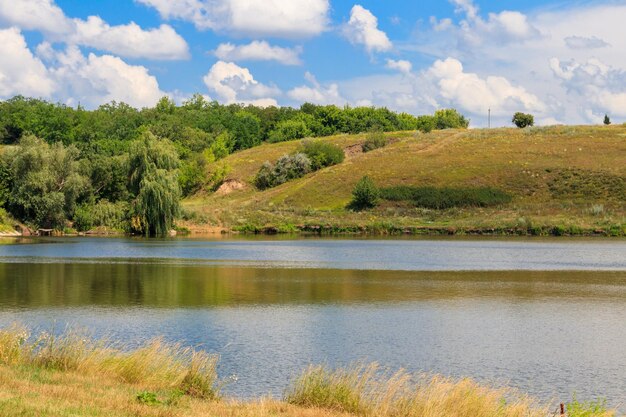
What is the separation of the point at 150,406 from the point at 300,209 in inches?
3717

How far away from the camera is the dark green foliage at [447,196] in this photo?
105125mm

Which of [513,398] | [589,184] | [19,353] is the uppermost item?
[589,184]

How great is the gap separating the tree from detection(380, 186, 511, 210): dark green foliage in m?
61.1

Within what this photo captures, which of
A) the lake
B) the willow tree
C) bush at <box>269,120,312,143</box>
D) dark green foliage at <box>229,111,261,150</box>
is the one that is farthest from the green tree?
bush at <box>269,120,312,143</box>

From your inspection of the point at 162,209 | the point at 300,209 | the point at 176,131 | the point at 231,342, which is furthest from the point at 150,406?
the point at 176,131

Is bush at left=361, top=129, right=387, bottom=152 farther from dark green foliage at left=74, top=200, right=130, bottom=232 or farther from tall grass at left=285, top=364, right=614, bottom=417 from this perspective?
tall grass at left=285, top=364, right=614, bottom=417

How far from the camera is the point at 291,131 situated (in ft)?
622

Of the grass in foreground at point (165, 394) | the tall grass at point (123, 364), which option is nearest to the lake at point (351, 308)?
the tall grass at point (123, 364)

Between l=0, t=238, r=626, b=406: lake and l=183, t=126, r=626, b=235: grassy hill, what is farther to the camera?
l=183, t=126, r=626, b=235: grassy hill

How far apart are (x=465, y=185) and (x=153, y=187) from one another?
49.1m

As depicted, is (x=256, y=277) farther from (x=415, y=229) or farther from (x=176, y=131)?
(x=176, y=131)

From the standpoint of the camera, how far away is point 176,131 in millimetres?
164500

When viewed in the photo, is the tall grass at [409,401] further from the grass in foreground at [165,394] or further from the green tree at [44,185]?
the green tree at [44,185]

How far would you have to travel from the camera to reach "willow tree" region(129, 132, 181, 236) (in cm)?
8338
